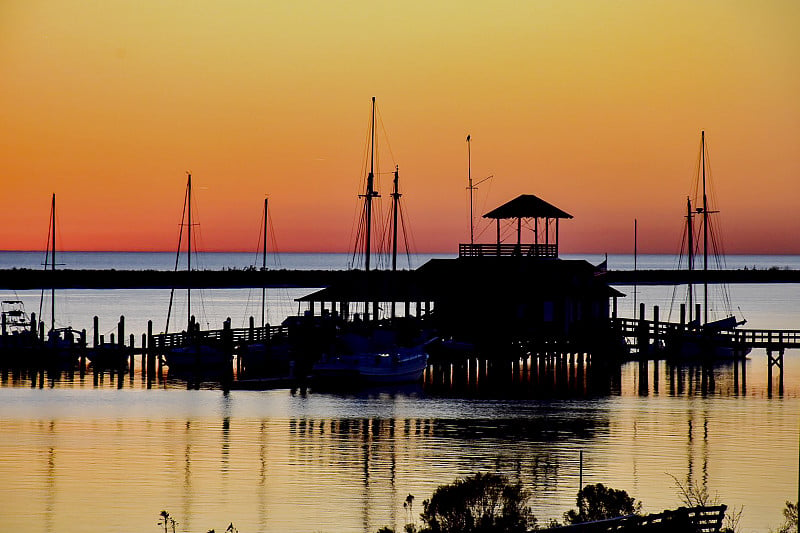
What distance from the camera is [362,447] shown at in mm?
45719

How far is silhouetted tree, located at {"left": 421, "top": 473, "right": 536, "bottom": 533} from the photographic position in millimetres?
25944

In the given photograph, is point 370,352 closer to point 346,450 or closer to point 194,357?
point 194,357

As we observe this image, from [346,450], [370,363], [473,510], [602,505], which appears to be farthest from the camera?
[370,363]

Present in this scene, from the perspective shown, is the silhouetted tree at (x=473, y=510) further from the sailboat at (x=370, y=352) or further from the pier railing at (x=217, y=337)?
the pier railing at (x=217, y=337)

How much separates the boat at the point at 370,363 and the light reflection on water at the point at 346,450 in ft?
8.82

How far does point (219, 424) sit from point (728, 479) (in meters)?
21.8

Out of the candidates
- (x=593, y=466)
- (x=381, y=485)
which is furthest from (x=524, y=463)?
(x=381, y=485)

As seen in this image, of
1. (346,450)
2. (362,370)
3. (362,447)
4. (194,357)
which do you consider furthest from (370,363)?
(346,450)

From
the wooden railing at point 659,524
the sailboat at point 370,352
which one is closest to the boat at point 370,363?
the sailboat at point 370,352

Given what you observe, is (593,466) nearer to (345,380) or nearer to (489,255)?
(345,380)

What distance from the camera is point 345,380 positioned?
64.2 meters

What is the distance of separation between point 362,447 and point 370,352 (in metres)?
21.3

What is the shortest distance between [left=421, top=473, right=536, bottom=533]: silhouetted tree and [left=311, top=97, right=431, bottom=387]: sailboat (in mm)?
37222

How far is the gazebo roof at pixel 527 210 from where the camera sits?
7600 cm
